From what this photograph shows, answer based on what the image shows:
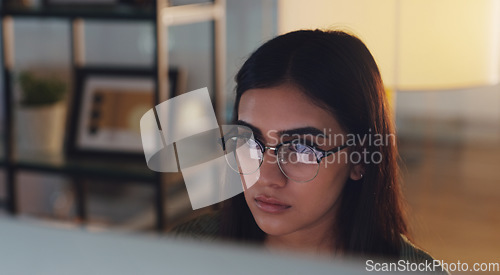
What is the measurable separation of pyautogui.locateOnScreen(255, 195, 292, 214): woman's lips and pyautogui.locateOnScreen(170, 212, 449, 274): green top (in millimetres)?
50

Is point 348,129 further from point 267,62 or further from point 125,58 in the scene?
point 125,58

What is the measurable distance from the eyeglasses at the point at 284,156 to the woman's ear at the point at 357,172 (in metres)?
0.02

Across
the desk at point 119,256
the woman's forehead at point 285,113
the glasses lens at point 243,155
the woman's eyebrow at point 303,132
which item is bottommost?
the glasses lens at point 243,155

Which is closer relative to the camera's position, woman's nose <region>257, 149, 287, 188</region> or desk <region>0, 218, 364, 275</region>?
desk <region>0, 218, 364, 275</region>

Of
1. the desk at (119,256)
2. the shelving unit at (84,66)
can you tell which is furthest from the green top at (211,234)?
the shelving unit at (84,66)

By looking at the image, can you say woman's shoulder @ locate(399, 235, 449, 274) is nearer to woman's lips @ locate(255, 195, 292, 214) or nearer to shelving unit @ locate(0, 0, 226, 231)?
woman's lips @ locate(255, 195, 292, 214)

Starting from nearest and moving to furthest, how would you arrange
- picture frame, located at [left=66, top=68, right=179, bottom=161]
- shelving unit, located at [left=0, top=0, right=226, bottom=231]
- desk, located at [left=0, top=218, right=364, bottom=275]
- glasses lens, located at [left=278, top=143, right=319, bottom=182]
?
desk, located at [left=0, top=218, right=364, bottom=275]
glasses lens, located at [left=278, top=143, right=319, bottom=182]
shelving unit, located at [left=0, top=0, right=226, bottom=231]
picture frame, located at [left=66, top=68, right=179, bottom=161]

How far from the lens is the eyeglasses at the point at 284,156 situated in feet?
1.28

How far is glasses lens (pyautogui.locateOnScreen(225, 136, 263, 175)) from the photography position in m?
0.41

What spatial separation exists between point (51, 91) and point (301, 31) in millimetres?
1216

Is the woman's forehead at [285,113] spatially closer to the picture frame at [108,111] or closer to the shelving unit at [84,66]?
the shelving unit at [84,66]

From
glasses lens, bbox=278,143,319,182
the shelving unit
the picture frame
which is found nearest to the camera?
glasses lens, bbox=278,143,319,182

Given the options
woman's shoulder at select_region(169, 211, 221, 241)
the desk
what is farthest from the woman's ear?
the desk

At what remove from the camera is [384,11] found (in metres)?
0.44
